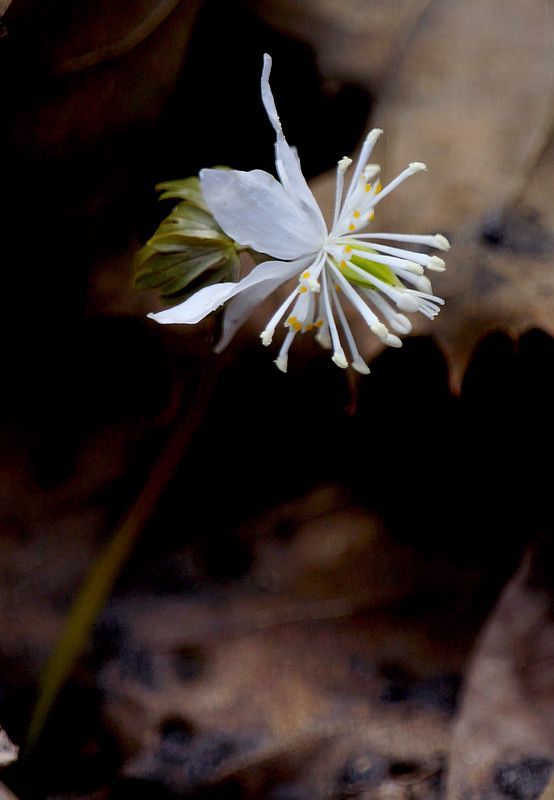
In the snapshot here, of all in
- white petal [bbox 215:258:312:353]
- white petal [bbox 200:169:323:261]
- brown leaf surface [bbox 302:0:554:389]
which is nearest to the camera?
white petal [bbox 200:169:323:261]

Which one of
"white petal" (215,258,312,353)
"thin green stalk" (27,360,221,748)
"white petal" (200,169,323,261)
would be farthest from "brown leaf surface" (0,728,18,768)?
"white petal" (200,169,323,261)

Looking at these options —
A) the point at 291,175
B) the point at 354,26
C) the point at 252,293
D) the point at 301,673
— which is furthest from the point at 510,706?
the point at 354,26

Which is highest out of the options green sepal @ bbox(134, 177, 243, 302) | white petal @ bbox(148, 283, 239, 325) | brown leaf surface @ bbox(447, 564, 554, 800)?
green sepal @ bbox(134, 177, 243, 302)

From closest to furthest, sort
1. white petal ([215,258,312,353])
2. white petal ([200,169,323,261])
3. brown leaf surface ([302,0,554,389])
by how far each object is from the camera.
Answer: white petal ([200,169,323,261]) → white petal ([215,258,312,353]) → brown leaf surface ([302,0,554,389])

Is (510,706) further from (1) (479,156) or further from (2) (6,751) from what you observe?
(1) (479,156)

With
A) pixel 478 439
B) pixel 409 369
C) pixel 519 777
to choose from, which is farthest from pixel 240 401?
pixel 519 777

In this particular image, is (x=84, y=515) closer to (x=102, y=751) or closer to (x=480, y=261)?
(x=102, y=751)

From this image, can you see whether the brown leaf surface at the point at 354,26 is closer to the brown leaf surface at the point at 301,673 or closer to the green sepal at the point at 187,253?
the green sepal at the point at 187,253

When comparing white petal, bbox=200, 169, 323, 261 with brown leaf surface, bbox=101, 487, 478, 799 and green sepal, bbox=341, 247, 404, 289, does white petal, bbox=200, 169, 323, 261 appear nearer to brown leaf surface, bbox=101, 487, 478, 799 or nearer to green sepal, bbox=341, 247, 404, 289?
green sepal, bbox=341, 247, 404, 289
